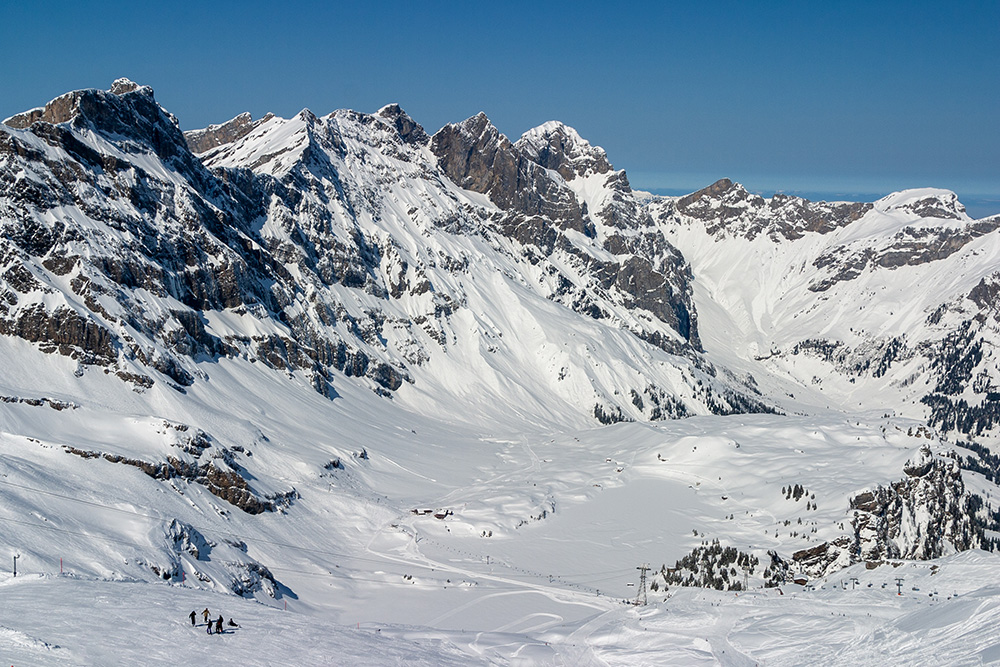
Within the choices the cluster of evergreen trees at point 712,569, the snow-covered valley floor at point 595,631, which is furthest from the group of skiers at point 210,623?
the cluster of evergreen trees at point 712,569

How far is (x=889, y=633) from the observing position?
51781mm

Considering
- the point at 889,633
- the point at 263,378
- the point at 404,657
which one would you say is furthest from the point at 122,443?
the point at 889,633

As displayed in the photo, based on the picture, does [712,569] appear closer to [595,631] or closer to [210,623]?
[595,631]

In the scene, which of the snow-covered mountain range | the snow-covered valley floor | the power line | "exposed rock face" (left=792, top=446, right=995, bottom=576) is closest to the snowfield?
the snow-covered valley floor

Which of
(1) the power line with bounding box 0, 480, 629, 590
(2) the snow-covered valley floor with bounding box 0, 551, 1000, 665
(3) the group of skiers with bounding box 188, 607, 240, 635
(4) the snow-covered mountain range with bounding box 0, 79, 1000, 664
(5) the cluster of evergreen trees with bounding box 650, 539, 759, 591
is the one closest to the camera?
(2) the snow-covered valley floor with bounding box 0, 551, 1000, 665

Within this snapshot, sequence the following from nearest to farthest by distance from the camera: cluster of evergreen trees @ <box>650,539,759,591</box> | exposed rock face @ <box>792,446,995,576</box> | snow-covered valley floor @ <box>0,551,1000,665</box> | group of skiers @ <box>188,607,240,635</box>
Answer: snow-covered valley floor @ <box>0,551,1000,665</box> → group of skiers @ <box>188,607,240,635</box> → cluster of evergreen trees @ <box>650,539,759,591</box> → exposed rock face @ <box>792,446,995,576</box>

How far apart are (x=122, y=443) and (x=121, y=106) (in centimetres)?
11568

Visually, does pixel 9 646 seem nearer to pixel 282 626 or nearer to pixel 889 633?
pixel 282 626

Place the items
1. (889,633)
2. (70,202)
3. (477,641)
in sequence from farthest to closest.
A: (70,202), (477,641), (889,633)

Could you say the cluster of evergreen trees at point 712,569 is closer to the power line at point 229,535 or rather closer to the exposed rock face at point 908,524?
the exposed rock face at point 908,524

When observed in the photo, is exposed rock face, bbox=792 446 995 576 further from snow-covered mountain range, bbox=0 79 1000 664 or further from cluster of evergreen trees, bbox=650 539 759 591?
cluster of evergreen trees, bbox=650 539 759 591

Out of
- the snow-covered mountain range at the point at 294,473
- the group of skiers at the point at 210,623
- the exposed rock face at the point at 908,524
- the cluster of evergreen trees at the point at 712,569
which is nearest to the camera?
the group of skiers at the point at 210,623

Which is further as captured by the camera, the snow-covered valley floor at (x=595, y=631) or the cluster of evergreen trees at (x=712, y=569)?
the cluster of evergreen trees at (x=712, y=569)

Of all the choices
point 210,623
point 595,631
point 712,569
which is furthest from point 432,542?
point 210,623
